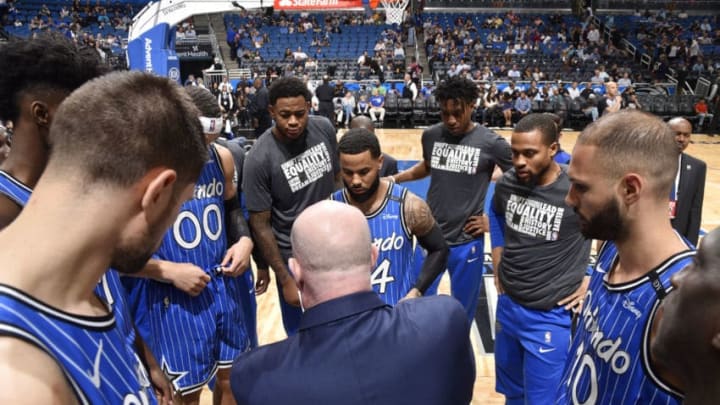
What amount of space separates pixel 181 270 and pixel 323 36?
22000 millimetres

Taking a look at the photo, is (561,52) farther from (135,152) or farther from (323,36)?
(135,152)

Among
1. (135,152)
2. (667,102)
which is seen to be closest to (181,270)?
(135,152)

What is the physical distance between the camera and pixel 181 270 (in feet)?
8.71

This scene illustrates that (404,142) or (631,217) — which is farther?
(404,142)

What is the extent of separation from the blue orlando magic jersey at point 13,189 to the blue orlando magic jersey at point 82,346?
2.26 feet

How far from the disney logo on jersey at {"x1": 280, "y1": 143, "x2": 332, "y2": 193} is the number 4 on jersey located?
0.79 metres

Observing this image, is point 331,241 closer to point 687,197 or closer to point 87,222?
point 87,222

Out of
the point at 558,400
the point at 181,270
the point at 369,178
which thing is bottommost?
the point at 558,400

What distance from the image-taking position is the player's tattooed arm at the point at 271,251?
3.27 metres

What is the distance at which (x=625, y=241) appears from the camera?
179cm

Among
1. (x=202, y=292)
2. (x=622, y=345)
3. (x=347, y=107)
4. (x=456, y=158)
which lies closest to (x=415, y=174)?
(x=456, y=158)

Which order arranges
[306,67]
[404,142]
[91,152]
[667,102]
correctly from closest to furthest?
[91,152], [404,142], [667,102], [306,67]

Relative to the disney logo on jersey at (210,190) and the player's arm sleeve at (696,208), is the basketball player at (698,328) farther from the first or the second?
the player's arm sleeve at (696,208)

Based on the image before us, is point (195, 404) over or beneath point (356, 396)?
beneath
